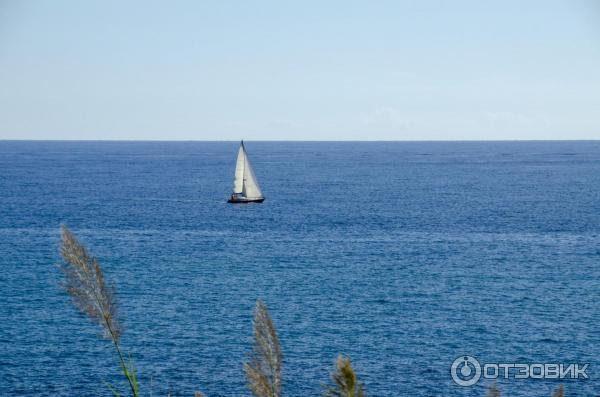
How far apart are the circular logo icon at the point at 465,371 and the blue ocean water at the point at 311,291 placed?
1.09 meters

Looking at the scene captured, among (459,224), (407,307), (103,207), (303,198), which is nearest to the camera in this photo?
(407,307)

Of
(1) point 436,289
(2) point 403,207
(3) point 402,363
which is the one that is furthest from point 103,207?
(3) point 402,363

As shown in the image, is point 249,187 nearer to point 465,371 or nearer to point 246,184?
point 246,184

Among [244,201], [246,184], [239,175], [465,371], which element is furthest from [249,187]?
[465,371]

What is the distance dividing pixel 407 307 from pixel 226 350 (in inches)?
686

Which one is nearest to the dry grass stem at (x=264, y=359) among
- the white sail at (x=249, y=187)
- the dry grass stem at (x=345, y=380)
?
the dry grass stem at (x=345, y=380)

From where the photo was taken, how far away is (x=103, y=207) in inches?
4774

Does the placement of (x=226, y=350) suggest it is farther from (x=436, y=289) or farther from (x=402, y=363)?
(x=436, y=289)

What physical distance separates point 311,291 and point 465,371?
2096 centimetres

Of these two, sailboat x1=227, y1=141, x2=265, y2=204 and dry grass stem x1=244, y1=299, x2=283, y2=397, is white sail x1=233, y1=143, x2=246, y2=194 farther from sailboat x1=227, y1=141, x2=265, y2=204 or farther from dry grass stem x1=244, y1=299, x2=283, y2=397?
dry grass stem x1=244, y1=299, x2=283, y2=397

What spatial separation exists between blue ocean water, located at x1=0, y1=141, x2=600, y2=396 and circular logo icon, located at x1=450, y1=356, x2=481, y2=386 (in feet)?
3.59

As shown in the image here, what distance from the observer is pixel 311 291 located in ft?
211

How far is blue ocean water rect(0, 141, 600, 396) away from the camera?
45938mm

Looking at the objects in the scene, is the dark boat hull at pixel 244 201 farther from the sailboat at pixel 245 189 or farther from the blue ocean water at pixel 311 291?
the blue ocean water at pixel 311 291
